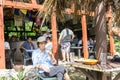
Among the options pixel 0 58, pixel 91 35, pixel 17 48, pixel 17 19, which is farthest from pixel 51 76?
pixel 91 35

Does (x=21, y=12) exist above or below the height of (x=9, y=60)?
above

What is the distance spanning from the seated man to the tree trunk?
82 centimetres

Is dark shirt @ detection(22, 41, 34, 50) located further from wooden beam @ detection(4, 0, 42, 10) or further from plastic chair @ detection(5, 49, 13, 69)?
wooden beam @ detection(4, 0, 42, 10)

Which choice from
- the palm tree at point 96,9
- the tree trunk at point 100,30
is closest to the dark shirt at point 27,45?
the palm tree at point 96,9

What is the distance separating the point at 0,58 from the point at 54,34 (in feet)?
8.95

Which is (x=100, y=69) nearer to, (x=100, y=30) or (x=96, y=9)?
(x=100, y=30)

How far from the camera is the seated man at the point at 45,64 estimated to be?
20.1ft

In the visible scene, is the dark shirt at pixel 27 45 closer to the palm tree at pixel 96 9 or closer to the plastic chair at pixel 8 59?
the plastic chair at pixel 8 59

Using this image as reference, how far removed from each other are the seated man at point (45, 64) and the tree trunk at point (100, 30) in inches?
32.5

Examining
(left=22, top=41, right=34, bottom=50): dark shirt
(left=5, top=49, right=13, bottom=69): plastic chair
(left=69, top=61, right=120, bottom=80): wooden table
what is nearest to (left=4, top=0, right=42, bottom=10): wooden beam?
(left=22, top=41, right=34, bottom=50): dark shirt

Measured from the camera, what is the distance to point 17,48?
13391mm

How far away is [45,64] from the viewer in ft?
20.8

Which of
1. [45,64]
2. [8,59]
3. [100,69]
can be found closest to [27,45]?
[8,59]

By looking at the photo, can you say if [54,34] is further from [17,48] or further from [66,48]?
[17,48]
